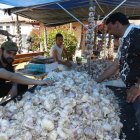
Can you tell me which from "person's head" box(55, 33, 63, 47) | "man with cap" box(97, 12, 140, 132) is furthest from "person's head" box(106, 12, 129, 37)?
"person's head" box(55, 33, 63, 47)

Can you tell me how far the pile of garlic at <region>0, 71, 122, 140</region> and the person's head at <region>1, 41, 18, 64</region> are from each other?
97 cm

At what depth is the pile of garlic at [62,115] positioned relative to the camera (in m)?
2.52

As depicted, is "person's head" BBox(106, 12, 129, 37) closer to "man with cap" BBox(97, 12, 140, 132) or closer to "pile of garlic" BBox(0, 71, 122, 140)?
"man with cap" BBox(97, 12, 140, 132)

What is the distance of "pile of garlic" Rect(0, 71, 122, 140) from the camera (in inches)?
99.3

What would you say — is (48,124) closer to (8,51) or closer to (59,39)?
(8,51)

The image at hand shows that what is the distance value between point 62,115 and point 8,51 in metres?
1.65

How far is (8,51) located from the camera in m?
4.04

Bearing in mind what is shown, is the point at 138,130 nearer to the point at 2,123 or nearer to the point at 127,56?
the point at 127,56

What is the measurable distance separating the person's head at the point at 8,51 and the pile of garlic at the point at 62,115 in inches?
38.1

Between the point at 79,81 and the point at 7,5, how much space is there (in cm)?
338

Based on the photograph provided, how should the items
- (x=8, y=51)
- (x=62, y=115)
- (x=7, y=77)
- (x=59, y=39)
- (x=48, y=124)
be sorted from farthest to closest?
(x=59, y=39), (x=8, y=51), (x=7, y=77), (x=62, y=115), (x=48, y=124)

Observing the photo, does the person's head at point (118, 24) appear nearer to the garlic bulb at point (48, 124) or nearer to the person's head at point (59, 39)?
the garlic bulb at point (48, 124)

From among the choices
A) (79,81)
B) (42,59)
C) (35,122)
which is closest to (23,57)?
(42,59)

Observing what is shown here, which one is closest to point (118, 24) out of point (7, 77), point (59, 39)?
point (7, 77)
